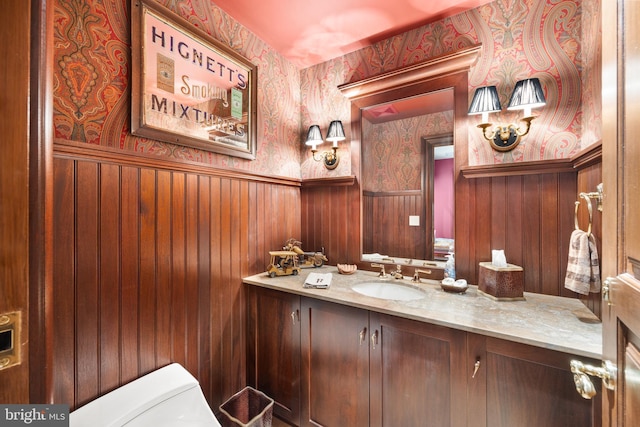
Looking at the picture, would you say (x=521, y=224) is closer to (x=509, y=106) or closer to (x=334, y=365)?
(x=509, y=106)

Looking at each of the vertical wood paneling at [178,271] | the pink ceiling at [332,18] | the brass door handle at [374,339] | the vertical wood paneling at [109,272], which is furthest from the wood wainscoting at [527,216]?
the vertical wood paneling at [109,272]

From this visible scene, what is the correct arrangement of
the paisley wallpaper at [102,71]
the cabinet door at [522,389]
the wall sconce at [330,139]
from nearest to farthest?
the cabinet door at [522,389] → the paisley wallpaper at [102,71] → the wall sconce at [330,139]

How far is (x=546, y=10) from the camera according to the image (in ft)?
4.53

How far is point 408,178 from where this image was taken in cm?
184

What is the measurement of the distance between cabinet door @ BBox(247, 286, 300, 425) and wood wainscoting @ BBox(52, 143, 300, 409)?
85 mm

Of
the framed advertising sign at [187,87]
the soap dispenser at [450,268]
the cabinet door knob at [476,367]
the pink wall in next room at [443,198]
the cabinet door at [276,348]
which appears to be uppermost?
the framed advertising sign at [187,87]

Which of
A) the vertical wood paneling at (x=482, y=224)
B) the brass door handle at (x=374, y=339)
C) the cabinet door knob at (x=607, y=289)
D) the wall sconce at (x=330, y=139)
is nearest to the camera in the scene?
the cabinet door knob at (x=607, y=289)

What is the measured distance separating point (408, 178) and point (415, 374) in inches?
48.5

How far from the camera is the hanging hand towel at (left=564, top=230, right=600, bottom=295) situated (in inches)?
40.9

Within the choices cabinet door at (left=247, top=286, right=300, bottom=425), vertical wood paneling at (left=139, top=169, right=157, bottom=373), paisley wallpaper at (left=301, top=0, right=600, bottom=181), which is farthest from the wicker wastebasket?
paisley wallpaper at (left=301, top=0, right=600, bottom=181)

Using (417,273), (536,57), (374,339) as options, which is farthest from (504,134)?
(374,339)

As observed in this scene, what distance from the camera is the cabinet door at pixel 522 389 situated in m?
0.90

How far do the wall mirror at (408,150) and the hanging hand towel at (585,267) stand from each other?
622 mm

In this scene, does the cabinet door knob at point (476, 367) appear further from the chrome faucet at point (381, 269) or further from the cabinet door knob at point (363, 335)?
the chrome faucet at point (381, 269)
